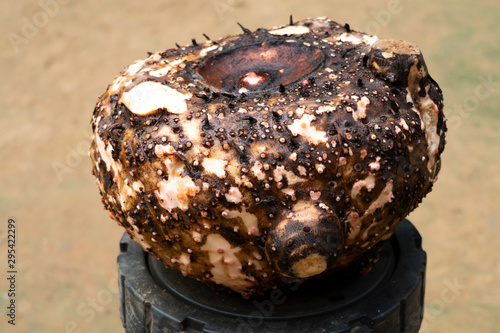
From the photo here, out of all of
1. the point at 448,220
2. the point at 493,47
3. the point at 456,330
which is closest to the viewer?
the point at 456,330

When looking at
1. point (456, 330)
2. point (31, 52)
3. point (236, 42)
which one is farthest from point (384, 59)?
point (31, 52)

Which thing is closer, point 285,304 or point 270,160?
point 270,160

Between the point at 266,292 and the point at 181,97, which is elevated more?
the point at 181,97

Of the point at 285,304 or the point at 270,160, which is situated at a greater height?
the point at 270,160

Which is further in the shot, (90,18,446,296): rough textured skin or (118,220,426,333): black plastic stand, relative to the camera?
(118,220,426,333): black plastic stand

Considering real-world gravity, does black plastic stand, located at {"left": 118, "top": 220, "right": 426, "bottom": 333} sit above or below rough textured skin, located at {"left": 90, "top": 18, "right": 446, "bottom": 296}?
below

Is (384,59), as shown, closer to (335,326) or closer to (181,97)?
(181,97)
